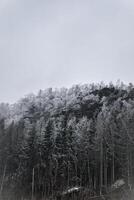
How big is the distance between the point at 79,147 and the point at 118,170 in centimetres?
764

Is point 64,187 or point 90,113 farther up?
point 90,113

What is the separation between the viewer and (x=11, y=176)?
4959cm

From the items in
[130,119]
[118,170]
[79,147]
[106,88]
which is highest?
[106,88]

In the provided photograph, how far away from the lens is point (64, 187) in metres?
49.7

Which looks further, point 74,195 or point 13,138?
point 13,138

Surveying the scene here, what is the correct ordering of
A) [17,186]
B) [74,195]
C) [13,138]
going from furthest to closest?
[13,138] < [17,186] < [74,195]

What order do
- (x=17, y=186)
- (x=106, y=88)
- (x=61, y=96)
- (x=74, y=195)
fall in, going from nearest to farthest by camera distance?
1. (x=74, y=195)
2. (x=17, y=186)
3. (x=106, y=88)
4. (x=61, y=96)

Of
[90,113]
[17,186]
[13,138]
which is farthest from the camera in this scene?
[90,113]

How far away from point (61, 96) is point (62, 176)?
218 ft

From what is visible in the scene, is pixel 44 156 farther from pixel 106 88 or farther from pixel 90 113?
pixel 106 88

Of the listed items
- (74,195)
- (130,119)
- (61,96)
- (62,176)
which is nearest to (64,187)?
(62,176)

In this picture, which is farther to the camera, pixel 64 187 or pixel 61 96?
pixel 61 96

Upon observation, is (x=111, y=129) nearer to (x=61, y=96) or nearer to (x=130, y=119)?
(x=130, y=119)

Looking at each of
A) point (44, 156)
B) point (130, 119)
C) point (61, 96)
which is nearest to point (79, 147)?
point (44, 156)
